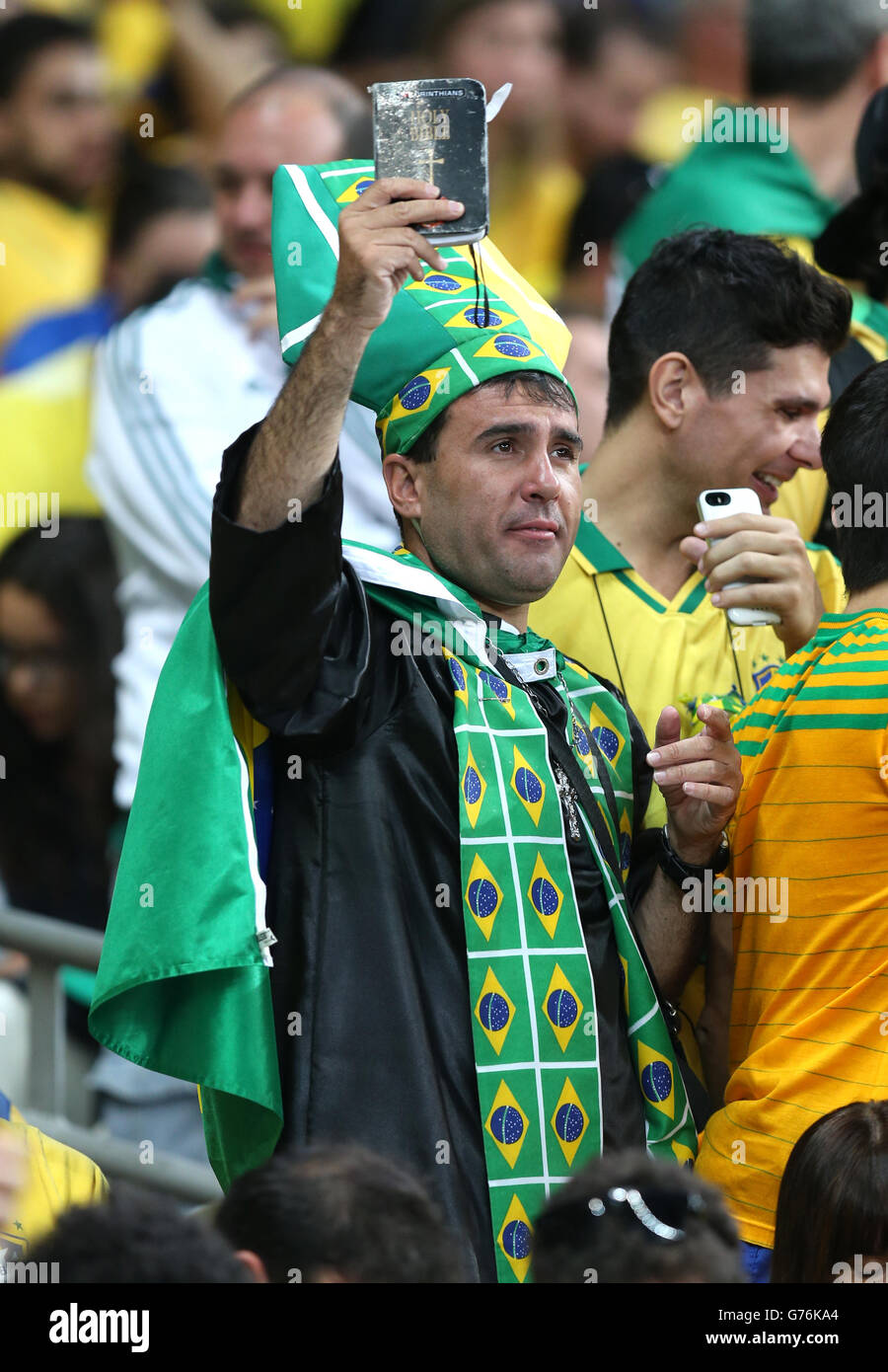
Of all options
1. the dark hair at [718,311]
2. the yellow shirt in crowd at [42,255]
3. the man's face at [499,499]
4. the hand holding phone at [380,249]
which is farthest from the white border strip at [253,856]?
the yellow shirt in crowd at [42,255]

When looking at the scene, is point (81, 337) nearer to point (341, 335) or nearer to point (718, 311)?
point (718, 311)

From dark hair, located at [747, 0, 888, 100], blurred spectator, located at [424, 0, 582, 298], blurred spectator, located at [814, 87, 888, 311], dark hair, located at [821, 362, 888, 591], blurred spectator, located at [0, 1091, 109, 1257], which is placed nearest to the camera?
blurred spectator, located at [0, 1091, 109, 1257]

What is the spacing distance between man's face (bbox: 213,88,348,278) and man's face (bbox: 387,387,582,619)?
2.24 meters

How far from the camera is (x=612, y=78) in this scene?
6227 millimetres

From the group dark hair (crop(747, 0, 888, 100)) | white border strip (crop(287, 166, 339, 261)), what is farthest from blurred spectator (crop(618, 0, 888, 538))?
white border strip (crop(287, 166, 339, 261))

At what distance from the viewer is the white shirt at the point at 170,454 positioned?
197 inches

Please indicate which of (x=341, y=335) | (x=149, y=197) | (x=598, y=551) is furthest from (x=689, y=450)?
(x=149, y=197)

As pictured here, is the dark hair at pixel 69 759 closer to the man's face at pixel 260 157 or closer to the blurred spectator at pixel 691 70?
the man's face at pixel 260 157

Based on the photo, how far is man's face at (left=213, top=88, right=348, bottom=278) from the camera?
5.27 metres

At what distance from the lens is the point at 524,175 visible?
6188mm

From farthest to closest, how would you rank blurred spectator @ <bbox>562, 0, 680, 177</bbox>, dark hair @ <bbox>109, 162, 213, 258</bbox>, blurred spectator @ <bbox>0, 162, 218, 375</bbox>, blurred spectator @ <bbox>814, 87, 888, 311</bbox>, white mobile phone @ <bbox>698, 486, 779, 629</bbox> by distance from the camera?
blurred spectator @ <bbox>562, 0, 680, 177</bbox>, dark hair @ <bbox>109, 162, 213, 258</bbox>, blurred spectator @ <bbox>0, 162, 218, 375</bbox>, blurred spectator @ <bbox>814, 87, 888, 311</bbox>, white mobile phone @ <bbox>698, 486, 779, 629</bbox>

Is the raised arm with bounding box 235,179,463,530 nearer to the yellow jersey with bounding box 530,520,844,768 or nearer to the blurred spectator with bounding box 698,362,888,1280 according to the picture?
the blurred spectator with bounding box 698,362,888,1280
